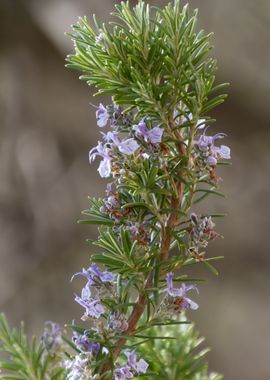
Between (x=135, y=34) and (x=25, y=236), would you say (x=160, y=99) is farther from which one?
(x=25, y=236)

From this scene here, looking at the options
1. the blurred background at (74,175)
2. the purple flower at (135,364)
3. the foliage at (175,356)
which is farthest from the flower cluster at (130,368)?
the blurred background at (74,175)

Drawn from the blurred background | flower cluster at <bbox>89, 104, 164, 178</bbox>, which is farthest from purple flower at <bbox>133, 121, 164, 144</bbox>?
the blurred background

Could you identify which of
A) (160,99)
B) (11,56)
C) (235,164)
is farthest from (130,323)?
(11,56)

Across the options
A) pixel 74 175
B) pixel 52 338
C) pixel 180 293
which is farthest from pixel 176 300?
pixel 74 175

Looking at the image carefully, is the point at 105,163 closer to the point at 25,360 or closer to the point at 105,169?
the point at 105,169

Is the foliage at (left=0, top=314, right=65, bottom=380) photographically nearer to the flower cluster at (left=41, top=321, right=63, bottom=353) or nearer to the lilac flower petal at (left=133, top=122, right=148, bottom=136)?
the flower cluster at (left=41, top=321, right=63, bottom=353)
